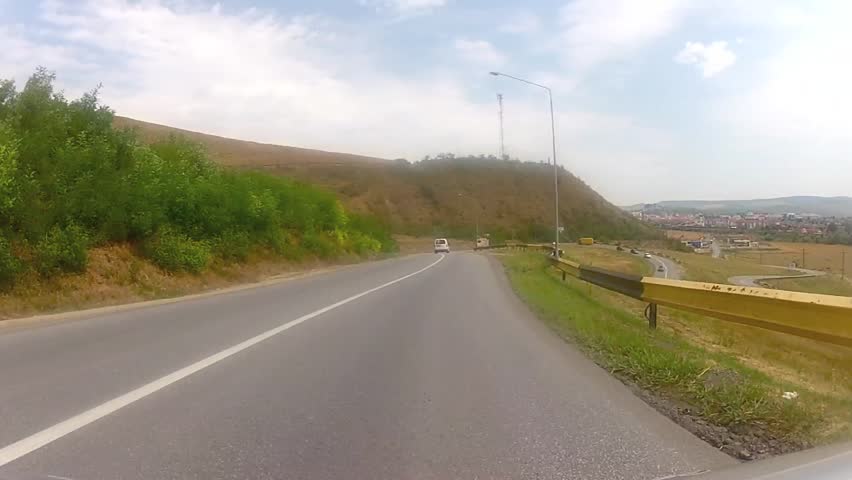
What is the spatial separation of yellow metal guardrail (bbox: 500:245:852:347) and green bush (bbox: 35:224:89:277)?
13643 mm

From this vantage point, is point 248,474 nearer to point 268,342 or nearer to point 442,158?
point 268,342

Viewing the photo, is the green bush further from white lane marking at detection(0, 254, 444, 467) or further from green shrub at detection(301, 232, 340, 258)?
green shrub at detection(301, 232, 340, 258)

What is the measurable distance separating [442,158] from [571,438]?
344 feet

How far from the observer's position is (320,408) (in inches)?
271

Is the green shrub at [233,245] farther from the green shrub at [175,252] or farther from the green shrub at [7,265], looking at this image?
the green shrub at [7,265]

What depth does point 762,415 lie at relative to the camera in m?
6.41

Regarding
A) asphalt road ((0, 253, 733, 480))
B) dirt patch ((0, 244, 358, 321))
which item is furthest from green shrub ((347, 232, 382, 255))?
asphalt road ((0, 253, 733, 480))

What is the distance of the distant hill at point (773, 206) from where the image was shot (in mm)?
46250

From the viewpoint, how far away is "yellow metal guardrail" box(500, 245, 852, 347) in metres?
7.84

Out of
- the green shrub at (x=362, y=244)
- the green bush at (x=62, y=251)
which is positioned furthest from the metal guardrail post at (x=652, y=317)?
the green shrub at (x=362, y=244)

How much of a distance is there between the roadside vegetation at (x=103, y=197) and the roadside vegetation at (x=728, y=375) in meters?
12.2

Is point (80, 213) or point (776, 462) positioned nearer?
point (776, 462)

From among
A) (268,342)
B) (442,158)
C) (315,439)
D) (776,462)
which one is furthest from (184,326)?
(442,158)

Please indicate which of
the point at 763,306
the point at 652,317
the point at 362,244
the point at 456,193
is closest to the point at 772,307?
the point at 763,306
